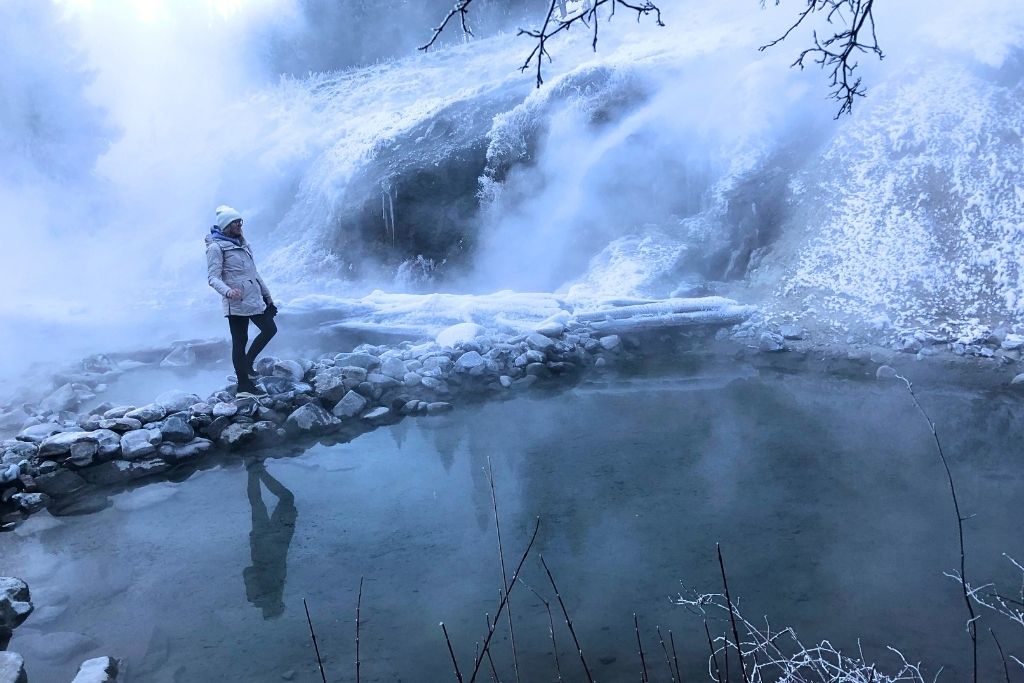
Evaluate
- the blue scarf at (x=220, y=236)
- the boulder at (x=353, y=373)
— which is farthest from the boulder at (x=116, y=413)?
the boulder at (x=353, y=373)

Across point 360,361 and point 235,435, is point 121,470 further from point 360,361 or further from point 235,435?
point 360,361

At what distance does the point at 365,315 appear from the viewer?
8.65m

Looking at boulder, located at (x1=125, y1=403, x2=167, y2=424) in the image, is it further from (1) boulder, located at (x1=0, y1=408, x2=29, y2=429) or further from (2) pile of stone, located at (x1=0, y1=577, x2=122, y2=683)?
(2) pile of stone, located at (x1=0, y1=577, x2=122, y2=683)

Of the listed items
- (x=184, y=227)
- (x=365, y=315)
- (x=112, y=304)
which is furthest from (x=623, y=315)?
(x=184, y=227)

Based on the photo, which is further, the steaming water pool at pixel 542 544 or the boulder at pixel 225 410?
the boulder at pixel 225 410

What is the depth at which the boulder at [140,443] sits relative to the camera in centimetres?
488

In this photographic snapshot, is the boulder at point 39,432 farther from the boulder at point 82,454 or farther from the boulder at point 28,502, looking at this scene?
the boulder at point 28,502

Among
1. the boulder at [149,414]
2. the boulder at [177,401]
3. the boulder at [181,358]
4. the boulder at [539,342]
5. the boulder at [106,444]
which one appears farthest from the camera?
the boulder at [181,358]

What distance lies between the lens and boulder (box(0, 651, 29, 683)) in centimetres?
262

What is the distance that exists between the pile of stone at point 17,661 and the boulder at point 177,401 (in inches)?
94.4

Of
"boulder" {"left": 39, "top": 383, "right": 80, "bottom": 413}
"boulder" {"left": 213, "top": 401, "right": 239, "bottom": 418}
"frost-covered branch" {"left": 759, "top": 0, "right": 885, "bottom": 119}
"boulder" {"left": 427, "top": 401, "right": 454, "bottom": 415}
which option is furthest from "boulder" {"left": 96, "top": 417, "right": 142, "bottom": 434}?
"frost-covered branch" {"left": 759, "top": 0, "right": 885, "bottom": 119}

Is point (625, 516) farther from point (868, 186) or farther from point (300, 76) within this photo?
point (300, 76)

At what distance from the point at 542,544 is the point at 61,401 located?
18.2 ft

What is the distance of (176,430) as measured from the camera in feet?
16.7
